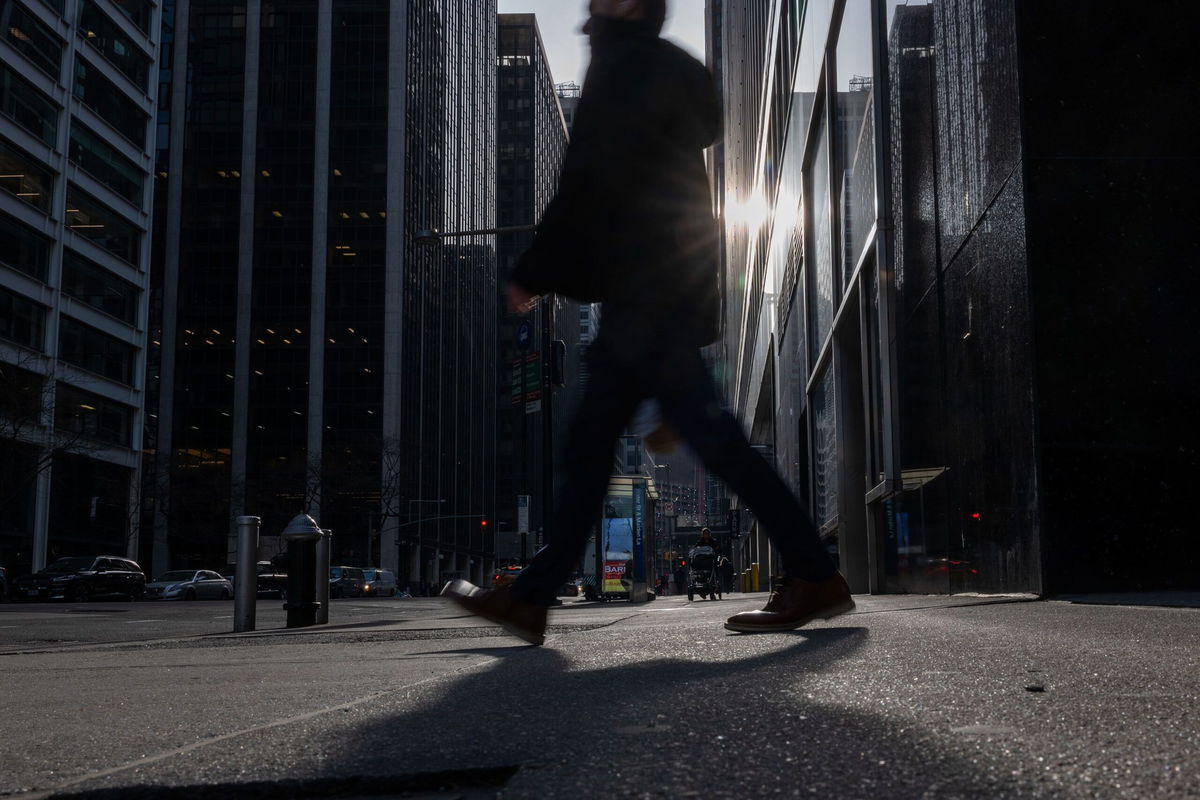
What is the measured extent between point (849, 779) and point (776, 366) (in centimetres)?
3395

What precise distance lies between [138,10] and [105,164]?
845cm

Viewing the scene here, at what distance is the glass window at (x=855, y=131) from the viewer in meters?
13.6

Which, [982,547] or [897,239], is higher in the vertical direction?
[897,239]

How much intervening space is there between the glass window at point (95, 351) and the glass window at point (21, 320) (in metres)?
1.67

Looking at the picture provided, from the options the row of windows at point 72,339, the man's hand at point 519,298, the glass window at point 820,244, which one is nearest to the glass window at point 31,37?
the row of windows at point 72,339

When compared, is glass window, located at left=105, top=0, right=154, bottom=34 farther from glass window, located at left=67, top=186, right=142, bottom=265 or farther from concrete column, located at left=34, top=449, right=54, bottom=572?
concrete column, located at left=34, top=449, right=54, bottom=572

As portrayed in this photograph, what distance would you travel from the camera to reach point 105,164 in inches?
1997

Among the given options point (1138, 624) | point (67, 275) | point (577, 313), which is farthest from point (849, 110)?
point (577, 313)

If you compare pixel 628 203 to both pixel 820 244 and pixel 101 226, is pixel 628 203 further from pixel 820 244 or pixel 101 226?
pixel 101 226

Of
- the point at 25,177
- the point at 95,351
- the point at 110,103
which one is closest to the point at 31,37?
the point at 25,177

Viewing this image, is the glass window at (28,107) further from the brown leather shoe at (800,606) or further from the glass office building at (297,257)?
the brown leather shoe at (800,606)

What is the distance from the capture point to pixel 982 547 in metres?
8.75

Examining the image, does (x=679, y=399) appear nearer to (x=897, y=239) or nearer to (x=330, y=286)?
(x=897, y=239)

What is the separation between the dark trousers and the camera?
337 cm
